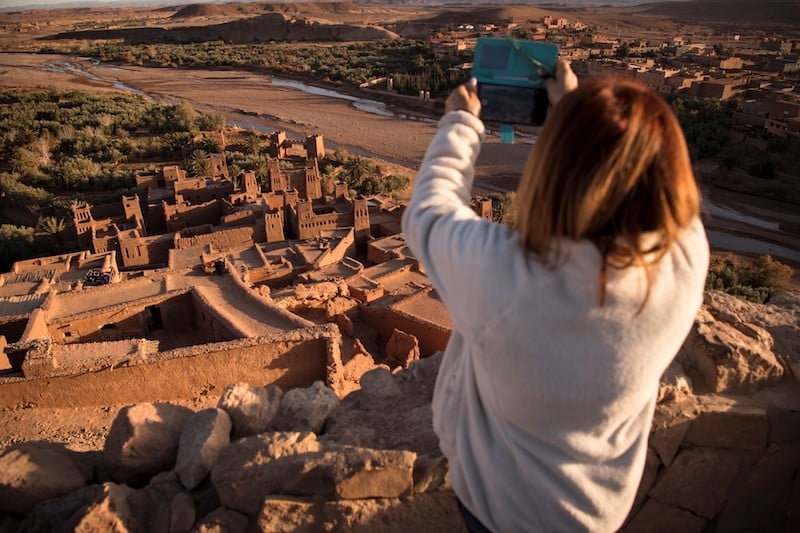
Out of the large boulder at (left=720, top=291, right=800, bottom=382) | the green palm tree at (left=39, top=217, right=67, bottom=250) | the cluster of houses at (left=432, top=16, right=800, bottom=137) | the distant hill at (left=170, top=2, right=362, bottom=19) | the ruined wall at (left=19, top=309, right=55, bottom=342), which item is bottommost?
the green palm tree at (left=39, top=217, right=67, bottom=250)

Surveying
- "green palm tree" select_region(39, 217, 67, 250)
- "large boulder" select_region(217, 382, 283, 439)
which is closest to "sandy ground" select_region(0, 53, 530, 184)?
"green palm tree" select_region(39, 217, 67, 250)

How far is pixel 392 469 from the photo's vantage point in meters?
2.92

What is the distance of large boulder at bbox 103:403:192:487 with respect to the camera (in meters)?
3.86

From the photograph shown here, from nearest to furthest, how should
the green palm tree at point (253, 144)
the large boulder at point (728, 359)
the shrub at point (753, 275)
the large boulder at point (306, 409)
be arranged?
the large boulder at point (728, 359) → the large boulder at point (306, 409) → the shrub at point (753, 275) → the green palm tree at point (253, 144)

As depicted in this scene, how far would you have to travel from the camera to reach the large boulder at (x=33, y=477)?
369cm

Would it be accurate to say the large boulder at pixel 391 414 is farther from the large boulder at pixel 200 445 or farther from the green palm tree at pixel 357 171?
the green palm tree at pixel 357 171

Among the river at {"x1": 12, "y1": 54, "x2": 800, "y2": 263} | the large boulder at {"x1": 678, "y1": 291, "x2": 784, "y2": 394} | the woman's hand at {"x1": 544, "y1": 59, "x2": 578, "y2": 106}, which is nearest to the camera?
the woman's hand at {"x1": 544, "y1": 59, "x2": 578, "y2": 106}

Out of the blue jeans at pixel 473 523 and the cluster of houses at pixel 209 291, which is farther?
the cluster of houses at pixel 209 291

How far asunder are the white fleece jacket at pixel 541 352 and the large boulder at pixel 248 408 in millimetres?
2449

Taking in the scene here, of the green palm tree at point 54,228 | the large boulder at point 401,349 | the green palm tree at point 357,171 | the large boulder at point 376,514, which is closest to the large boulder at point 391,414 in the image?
Answer: the large boulder at point 376,514

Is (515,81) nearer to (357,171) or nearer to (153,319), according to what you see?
(153,319)

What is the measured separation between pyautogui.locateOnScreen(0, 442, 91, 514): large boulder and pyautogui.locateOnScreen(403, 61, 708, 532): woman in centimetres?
328

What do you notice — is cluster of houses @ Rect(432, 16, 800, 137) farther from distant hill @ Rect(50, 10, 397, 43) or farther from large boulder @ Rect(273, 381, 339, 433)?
large boulder @ Rect(273, 381, 339, 433)

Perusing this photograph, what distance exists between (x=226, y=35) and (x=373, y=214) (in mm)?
80807
